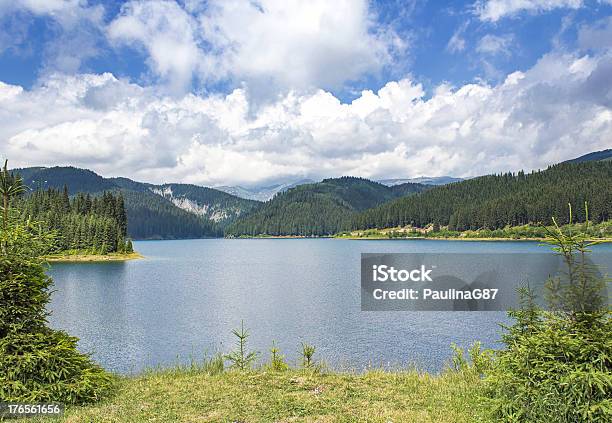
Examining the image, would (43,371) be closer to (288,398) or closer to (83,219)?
(288,398)

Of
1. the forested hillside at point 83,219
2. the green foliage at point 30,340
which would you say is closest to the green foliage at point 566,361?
the green foliage at point 30,340

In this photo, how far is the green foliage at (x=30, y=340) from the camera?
1152 centimetres

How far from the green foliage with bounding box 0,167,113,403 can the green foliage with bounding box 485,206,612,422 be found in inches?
420

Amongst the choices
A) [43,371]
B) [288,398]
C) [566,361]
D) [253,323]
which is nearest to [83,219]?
[253,323]

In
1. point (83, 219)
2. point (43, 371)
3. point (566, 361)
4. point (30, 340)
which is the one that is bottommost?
point (43, 371)

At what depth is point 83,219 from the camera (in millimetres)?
113250

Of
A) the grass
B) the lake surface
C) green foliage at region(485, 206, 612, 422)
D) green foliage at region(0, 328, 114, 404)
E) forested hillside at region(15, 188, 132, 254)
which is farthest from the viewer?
forested hillside at region(15, 188, 132, 254)

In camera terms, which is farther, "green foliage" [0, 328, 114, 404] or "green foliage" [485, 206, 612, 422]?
"green foliage" [0, 328, 114, 404]

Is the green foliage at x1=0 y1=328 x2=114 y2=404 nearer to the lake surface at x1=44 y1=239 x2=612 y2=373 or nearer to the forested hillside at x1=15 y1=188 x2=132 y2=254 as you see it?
the lake surface at x1=44 y1=239 x2=612 y2=373

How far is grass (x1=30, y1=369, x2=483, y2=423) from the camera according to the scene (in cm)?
1147

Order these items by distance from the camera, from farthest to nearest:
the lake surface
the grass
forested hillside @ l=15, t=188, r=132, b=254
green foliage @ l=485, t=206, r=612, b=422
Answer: forested hillside @ l=15, t=188, r=132, b=254, the lake surface, the grass, green foliage @ l=485, t=206, r=612, b=422

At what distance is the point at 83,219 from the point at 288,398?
11458 centimetres

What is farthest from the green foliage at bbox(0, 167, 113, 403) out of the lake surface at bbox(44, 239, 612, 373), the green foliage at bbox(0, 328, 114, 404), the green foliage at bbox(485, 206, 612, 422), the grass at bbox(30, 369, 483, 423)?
the green foliage at bbox(485, 206, 612, 422)

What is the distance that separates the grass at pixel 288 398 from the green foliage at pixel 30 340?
704mm
